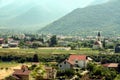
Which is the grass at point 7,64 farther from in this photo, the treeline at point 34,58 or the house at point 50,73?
the house at point 50,73

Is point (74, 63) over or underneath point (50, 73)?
over

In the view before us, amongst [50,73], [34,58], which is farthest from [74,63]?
[34,58]

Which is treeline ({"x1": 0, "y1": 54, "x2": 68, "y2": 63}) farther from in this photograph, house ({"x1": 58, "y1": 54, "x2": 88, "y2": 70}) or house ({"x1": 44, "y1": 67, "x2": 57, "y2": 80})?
house ({"x1": 44, "y1": 67, "x2": 57, "y2": 80})

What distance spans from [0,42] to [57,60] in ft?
96.8

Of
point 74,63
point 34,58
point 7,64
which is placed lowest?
point 7,64

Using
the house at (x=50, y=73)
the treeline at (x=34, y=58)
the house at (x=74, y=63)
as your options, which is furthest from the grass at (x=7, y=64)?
the house at (x=50, y=73)

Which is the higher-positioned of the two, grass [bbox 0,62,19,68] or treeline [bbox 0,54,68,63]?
treeline [bbox 0,54,68,63]

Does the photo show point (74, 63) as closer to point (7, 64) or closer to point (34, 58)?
point (34, 58)

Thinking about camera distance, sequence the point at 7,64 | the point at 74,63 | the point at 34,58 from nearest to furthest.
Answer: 1. the point at 74,63
2. the point at 7,64
3. the point at 34,58

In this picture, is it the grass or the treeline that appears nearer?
the grass

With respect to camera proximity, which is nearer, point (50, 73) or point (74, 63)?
point (50, 73)

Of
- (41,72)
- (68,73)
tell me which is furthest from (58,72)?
(41,72)

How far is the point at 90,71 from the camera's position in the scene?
4672 centimetres

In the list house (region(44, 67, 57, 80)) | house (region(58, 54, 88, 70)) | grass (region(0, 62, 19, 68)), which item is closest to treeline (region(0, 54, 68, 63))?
grass (region(0, 62, 19, 68))
